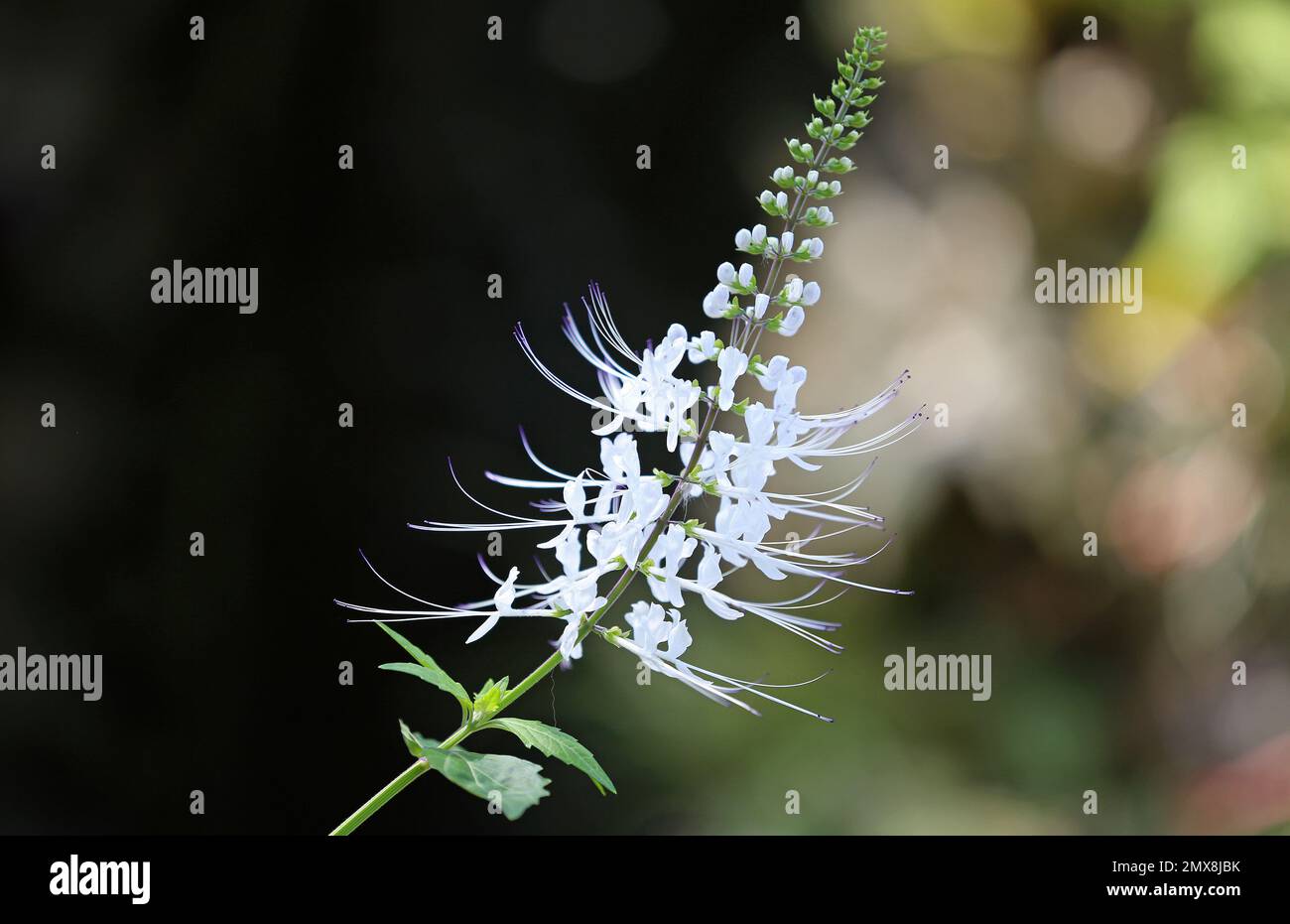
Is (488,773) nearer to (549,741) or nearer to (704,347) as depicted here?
(549,741)

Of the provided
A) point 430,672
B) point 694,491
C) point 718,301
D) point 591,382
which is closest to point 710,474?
point 694,491

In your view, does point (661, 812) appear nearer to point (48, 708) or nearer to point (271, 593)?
point (271, 593)

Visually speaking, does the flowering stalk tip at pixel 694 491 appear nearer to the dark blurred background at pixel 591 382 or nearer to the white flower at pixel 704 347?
the white flower at pixel 704 347

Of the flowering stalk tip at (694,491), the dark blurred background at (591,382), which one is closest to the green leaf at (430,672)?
the flowering stalk tip at (694,491)

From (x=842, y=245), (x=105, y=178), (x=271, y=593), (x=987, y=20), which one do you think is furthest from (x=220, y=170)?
(x=987, y=20)

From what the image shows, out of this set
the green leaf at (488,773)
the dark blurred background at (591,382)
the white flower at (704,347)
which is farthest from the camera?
the dark blurred background at (591,382)

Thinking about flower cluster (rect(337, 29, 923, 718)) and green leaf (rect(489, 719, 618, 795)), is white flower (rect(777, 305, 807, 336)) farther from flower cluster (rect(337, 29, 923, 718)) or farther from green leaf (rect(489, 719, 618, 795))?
green leaf (rect(489, 719, 618, 795))
